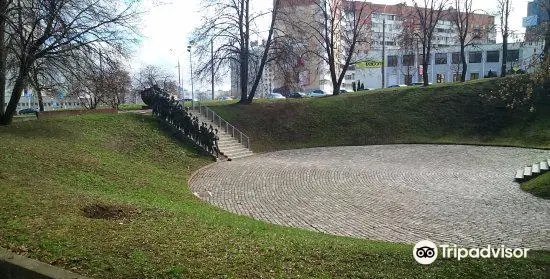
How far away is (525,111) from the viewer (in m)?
26.5

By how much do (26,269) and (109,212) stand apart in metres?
3.12

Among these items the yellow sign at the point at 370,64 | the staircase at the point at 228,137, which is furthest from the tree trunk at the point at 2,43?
the yellow sign at the point at 370,64

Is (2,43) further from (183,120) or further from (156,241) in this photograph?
(156,241)

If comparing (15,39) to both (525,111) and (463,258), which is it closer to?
(463,258)

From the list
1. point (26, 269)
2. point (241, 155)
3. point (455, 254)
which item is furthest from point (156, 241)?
point (241, 155)

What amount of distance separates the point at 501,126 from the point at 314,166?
1421cm

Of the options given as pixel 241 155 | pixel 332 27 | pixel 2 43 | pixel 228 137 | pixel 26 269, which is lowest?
pixel 241 155

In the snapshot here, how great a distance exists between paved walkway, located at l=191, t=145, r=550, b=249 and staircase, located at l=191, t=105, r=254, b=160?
59.4 inches

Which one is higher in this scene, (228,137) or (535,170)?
(228,137)

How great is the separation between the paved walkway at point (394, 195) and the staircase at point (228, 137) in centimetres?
151

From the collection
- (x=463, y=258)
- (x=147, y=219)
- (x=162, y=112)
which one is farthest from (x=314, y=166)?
(x=463, y=258)

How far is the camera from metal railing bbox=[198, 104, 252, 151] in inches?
982

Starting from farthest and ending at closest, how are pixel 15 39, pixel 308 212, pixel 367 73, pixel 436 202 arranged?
pixel 367 73
pixel 15 39
pixel 436 202
pixel 308 212

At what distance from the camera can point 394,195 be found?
41.5 ft
